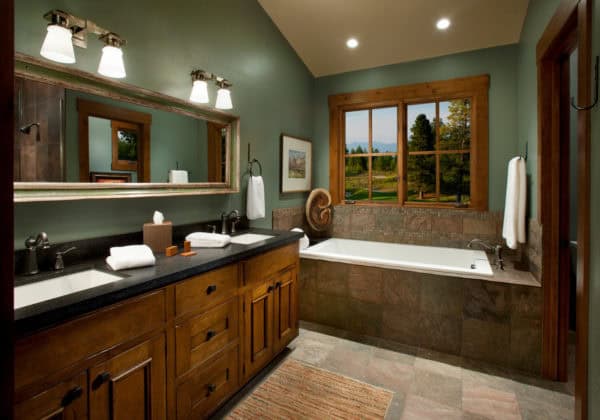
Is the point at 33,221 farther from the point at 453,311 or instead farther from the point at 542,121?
the point at 542,121

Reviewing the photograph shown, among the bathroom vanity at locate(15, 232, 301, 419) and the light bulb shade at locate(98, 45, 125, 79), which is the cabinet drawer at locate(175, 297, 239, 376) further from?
the light bulb shade at locate(98, 45, 125, 79)

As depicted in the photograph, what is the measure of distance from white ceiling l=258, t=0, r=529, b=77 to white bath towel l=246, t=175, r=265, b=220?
1.70 metres

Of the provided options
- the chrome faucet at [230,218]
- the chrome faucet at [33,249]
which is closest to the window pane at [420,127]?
the chrome faucet at [230,218]

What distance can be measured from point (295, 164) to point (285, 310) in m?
1.81

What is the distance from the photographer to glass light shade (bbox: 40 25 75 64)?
1564 millimetres

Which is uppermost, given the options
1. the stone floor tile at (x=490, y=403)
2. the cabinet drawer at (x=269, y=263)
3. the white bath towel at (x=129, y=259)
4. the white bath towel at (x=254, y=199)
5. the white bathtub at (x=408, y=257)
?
the white bath towel at (x=254, y=199)

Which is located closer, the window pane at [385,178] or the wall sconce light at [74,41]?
the wall sconce light at [74,41]

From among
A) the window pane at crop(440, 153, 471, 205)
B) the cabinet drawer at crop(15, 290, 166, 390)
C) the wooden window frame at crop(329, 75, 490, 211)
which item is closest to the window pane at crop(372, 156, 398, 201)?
the wooden window frame at crop(329, 75, 490, 211)

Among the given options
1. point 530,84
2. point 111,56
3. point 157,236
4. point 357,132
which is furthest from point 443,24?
point 157,236

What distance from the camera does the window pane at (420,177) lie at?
3.76 metres

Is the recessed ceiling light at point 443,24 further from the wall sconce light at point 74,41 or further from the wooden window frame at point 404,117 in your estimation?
the wall sconce light at point 74,41

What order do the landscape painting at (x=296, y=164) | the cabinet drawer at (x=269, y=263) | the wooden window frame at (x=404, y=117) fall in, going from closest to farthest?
the cabinet drawer at (x=269, y=263) < the wooden window frame at (x=404, y=117) < the landscape painting at (x=296, y=164)

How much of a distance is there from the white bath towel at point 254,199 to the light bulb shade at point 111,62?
1.35 meters

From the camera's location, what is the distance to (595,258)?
1.29 metres
